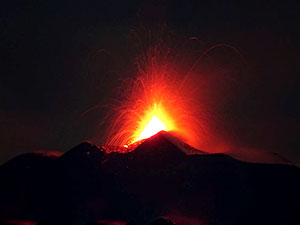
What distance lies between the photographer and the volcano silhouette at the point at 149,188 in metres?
66.6

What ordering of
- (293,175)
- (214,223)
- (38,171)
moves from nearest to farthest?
(214,223), (293,175), (38,171)

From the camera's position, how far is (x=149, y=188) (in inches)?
2817

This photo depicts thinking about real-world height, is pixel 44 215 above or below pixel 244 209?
below

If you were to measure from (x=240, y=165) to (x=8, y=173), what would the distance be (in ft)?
123

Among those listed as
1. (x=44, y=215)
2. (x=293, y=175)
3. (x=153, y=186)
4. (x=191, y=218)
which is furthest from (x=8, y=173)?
(x=293, y=175)

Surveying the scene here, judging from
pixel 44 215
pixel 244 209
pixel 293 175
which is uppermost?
pixel 293 175

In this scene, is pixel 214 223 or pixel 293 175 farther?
pixel 293 175

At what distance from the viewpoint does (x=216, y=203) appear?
67.5 m

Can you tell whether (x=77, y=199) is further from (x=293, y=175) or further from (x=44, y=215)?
(x=293, y=175)

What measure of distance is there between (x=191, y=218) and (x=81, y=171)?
21.1 m

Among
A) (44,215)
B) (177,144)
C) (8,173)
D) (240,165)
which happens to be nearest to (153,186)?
(177,144)

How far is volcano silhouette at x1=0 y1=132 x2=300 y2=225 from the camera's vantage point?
6656cm

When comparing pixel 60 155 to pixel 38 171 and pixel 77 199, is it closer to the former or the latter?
pixel 38 171

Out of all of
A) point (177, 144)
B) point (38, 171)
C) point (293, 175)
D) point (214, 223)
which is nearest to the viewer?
point (214, 223)
